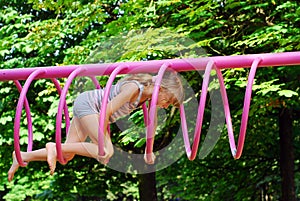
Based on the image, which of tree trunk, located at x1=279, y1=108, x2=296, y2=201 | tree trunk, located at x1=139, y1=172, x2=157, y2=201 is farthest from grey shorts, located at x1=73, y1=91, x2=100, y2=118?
tree trunk, located at x1=139, y1=172, x2=157, y2=201

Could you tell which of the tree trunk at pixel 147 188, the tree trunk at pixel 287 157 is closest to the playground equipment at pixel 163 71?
the tree trunk at pixel 287 157

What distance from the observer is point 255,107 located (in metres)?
7.55

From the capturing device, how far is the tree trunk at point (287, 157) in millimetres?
10039

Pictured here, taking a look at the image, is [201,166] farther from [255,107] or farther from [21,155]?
[21,155]

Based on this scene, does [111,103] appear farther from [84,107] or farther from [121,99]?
[84,107]

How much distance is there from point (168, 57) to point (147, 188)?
396cm

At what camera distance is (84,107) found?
388 centimetres

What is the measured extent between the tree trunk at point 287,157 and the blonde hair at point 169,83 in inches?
Answer: 250

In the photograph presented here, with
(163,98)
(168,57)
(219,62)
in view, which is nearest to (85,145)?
→ (163,98)

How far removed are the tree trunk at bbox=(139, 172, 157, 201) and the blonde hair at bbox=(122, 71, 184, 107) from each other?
720 cm

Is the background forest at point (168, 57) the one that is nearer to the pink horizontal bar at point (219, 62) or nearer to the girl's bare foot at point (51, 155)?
the pink horizontal bar at point (219, 62)

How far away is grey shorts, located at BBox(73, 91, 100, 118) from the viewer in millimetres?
3853

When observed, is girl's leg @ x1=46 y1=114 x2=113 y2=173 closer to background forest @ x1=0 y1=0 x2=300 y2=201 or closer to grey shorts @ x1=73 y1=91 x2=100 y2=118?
grey shorts @ x1=73 y1=91 x2=100 y2=118

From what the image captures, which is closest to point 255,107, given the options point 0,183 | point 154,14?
point 154,14
